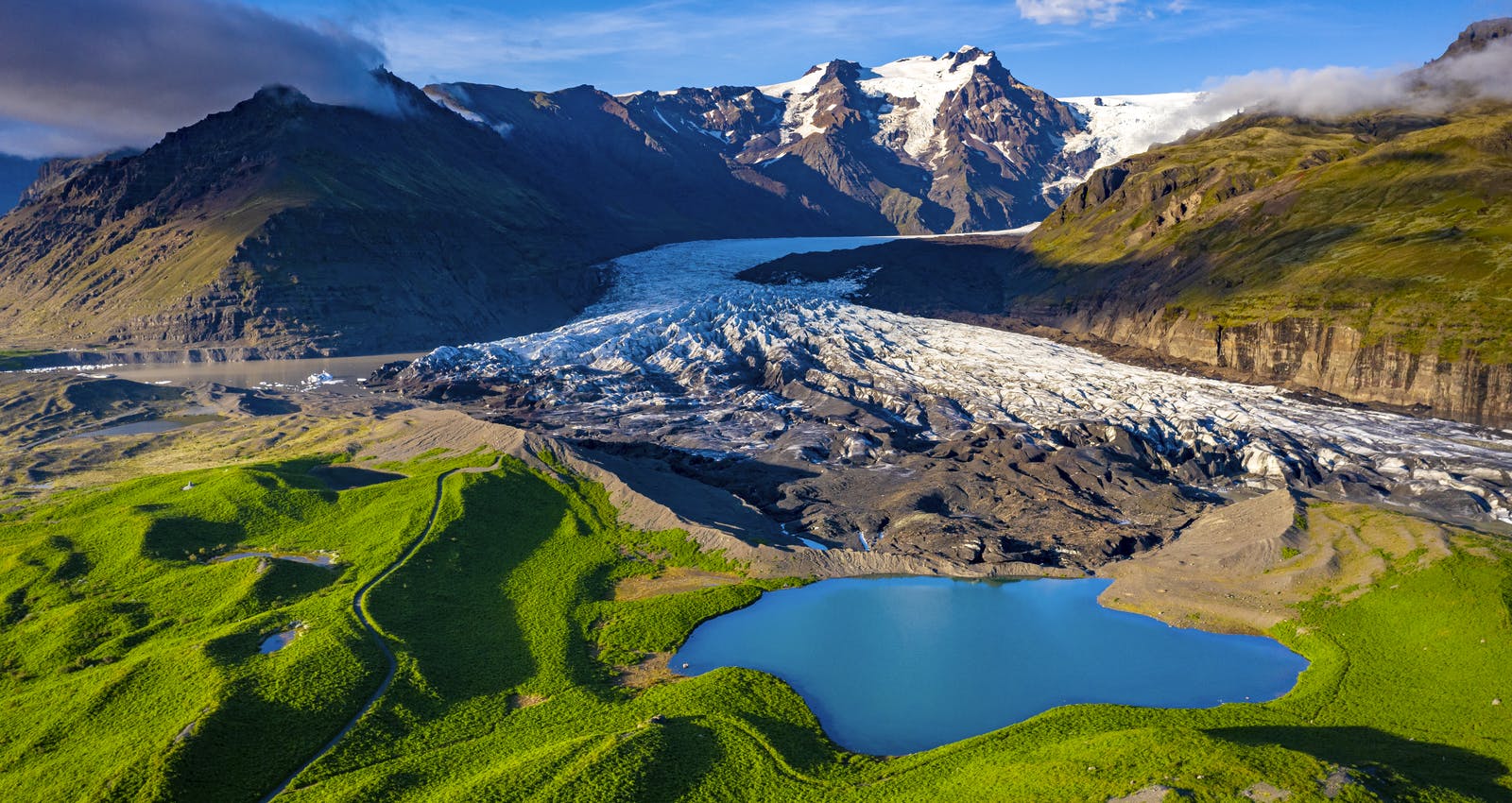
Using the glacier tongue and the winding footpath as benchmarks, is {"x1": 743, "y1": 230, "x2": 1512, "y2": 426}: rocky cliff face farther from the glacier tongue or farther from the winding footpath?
the winding footpath

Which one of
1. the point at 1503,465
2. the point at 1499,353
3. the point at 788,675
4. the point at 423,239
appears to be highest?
the point at 423,239

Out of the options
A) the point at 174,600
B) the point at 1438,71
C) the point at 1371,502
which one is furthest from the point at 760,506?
the point at 1438,71

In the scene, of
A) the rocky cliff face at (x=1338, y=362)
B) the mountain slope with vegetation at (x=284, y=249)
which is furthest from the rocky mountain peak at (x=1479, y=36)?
the mountain slope with vegetation at (x=284, y=249)

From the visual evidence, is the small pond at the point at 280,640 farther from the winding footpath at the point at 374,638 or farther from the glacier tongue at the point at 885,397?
the glacier tongue at the point at 885,397

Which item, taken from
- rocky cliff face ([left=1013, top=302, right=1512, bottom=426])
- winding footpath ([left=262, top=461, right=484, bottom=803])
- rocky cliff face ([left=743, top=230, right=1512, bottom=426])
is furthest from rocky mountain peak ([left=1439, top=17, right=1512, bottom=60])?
winding footpath ([left=262, top=461, right=484, bottom=803])

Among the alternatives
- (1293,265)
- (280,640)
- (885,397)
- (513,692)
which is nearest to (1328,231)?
(1293,265)

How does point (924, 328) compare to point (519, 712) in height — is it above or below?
above

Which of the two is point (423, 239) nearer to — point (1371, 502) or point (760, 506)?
point (760, 506)

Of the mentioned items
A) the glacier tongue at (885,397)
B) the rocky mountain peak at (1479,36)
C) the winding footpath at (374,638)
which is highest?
the rocky mountain peak at (1479,36)
